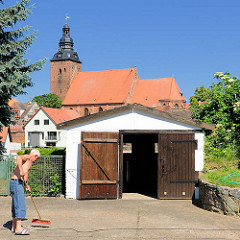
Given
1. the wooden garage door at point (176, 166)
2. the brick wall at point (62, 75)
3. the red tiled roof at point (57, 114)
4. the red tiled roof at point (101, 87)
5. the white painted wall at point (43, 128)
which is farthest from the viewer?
the brick wall at point (62, 75)

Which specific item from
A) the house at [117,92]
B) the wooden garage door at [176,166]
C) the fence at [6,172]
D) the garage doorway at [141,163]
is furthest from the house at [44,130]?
the wooden garage door at [176,166]

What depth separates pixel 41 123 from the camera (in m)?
73.4

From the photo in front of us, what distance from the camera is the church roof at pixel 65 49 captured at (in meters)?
103

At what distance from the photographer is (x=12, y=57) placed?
16.0 meters

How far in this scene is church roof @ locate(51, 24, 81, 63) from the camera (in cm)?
10325

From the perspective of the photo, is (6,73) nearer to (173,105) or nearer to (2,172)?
(2,172)

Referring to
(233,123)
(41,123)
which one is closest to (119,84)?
(41,123)

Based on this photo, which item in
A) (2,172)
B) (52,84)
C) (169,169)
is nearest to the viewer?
(169,169)

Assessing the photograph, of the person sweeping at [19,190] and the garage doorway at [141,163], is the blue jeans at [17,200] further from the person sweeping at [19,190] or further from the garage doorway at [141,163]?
the garage doorway at [141,163]

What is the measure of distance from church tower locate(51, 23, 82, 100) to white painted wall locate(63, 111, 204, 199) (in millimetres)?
89098

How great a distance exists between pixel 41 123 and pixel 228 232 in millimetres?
67932

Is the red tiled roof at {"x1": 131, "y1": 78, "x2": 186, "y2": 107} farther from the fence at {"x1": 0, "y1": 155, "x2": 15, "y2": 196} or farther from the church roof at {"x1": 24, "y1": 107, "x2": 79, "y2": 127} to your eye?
the fence at {"x1": 0, "y1": 155, "x2": 15, "y2": 196}

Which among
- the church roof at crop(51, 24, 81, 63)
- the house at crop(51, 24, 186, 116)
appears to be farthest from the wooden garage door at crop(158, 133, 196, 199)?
the church roof at crop(51, 24, 81, 63)

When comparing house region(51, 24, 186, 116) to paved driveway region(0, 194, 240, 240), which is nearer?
paved driveway region(0, 194, 240, 240)
